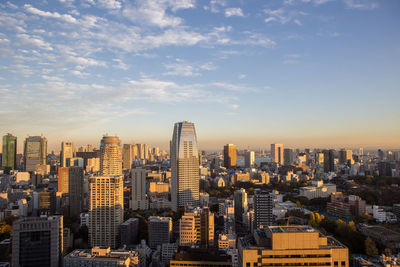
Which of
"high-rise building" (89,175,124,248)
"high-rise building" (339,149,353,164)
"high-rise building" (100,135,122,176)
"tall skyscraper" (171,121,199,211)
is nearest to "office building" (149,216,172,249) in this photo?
"high-rise building" (89,175,124,248)

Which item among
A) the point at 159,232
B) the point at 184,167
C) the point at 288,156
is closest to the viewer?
the point at 159,232

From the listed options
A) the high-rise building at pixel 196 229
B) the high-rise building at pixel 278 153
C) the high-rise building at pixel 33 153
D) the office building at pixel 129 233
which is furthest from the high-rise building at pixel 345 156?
the high-rise building at pixel 33 153

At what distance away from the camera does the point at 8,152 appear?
43.7 m

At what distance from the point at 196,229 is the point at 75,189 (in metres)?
10.1

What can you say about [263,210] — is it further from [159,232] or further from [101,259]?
[101,259]

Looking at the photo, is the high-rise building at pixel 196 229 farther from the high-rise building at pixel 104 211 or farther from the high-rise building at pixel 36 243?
the high-rise building at pixel 36 243

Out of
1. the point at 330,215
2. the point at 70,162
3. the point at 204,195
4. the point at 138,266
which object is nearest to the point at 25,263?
the point at 138,266

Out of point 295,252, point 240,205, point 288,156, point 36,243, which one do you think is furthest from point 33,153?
point 295,252

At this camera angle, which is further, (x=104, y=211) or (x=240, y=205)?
(x=240, y=205)

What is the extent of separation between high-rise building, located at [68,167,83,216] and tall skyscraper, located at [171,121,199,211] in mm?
5704

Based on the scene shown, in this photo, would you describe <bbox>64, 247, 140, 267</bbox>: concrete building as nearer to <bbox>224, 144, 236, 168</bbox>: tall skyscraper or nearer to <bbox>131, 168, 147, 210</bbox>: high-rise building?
<bbox>131, 168, 147, 210</bbox>: high-rise building

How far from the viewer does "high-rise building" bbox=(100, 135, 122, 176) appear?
23.5 m

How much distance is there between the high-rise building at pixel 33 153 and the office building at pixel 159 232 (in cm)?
3168

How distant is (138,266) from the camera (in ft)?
35.3
